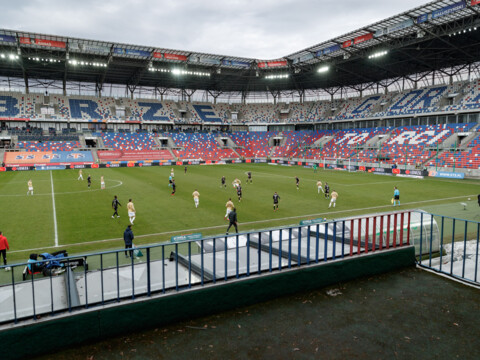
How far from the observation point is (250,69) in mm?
71938

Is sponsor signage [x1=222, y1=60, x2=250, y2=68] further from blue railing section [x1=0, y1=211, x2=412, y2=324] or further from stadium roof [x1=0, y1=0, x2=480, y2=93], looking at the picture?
blue railing section [x1=0, y1=211, x2=412, y2=324]

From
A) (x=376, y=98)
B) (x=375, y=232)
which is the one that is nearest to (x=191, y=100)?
(x=376, y=98)

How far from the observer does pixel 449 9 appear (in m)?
38.6

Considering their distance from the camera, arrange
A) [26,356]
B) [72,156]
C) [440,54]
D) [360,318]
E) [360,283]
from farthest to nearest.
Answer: [72,156] → [440,54] → [360,283] → [360,318] → [26,356]

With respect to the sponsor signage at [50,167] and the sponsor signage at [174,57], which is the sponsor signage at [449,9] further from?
the sponsor signage at [50,167]

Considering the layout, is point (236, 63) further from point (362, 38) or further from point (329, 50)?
point (362, 38)

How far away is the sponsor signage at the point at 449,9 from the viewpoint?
37.4 meters

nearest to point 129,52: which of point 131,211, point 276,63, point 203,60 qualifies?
point 203,60

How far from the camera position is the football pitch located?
56.6 feet

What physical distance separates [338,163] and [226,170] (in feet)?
69.4

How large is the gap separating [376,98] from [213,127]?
1750 inches

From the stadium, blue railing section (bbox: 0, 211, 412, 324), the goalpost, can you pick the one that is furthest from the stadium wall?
the goalpost

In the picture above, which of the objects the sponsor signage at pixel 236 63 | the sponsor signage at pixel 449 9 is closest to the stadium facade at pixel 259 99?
the sponsor signage at pixel 449 9

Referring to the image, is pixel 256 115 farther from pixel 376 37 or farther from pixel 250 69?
pixel 376 37
